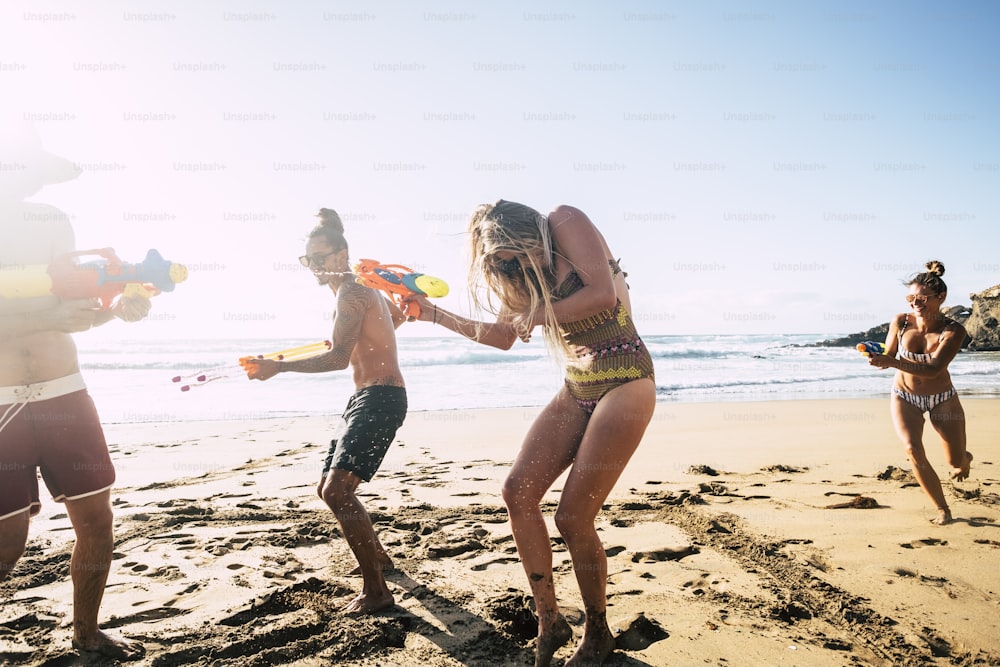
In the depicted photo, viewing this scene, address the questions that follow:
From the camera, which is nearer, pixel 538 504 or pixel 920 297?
pixel 538 504

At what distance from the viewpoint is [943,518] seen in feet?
14.5

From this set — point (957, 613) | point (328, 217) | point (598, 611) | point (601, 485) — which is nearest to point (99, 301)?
point (328, 217)

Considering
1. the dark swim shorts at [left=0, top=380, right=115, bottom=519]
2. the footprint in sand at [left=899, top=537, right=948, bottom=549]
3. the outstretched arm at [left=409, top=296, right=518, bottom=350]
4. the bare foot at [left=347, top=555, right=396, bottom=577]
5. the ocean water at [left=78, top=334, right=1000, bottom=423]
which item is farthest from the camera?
the ocean water at [left=78, top=334, right=1000, bottom=423]

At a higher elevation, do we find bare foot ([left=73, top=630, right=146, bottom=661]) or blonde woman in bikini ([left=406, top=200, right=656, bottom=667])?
blonde woman in bikini ([left=406, top=200, right=656, bottom=667])

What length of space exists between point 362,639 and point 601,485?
1415 mm

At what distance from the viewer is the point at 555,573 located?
12.1 ft

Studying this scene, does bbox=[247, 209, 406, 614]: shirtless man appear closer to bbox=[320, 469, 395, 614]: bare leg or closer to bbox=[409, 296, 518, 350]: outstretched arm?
bbox=[320, 469, 395, 614]: bare leg

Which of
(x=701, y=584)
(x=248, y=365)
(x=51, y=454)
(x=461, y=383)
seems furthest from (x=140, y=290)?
(x=461, y=383)

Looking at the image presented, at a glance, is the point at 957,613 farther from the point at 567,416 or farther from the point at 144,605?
the point at 144,605

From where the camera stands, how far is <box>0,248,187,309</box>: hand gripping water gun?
2.54 meters

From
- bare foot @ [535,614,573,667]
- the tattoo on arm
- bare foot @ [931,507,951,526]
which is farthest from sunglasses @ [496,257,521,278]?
bare foot @ [931,507,951,526]

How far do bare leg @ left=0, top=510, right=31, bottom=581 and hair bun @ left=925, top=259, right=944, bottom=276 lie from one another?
5735mm

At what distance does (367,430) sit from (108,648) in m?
1.52

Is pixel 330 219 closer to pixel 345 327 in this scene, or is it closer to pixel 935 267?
pixel 345 327
